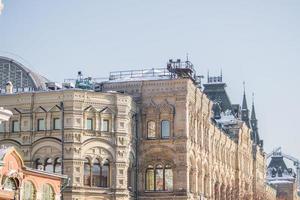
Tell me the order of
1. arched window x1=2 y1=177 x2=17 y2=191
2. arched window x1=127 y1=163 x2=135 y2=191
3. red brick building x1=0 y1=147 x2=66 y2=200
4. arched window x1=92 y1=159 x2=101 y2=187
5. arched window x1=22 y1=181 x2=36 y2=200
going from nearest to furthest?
red brick building x1=0 y1=147 x2=66 y2=200, arched window x1=2 y1=177 x2=17 y2=191, arched window x1=22 y1=181 x2=36 y2=200, arched window x1=92 y1=159 x2=101 y2=187, arched window x1=127 y1=163 x2=135 y2=191

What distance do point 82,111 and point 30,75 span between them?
31.4 feet

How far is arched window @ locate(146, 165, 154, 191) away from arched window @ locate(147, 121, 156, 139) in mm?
2607

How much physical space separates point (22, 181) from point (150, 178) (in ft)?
63.7

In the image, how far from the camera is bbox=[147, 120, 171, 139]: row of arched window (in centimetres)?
6091

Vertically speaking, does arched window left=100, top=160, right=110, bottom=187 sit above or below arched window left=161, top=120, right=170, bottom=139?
below

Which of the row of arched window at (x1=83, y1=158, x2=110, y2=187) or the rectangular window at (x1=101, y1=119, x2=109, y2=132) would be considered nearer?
the row of arched window at (x1=83, y1=158, x2=110, y2=187)

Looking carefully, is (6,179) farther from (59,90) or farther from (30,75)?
(30,75)

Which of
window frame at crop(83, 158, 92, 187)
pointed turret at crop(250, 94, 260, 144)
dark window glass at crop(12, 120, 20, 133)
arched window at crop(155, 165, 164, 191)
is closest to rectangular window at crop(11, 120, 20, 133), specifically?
dark window glass at crop(12, 120, 20, 133)

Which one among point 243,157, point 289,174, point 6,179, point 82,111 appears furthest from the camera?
point 289,174

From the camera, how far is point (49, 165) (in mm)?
57656

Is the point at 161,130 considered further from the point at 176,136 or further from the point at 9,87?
the point at 9,87

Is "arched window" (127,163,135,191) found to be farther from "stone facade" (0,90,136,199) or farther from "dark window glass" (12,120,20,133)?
"dark window glass" (12,120,20,133)

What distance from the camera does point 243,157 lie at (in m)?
92.7

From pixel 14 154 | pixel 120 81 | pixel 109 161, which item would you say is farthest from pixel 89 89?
pixel 14 154
